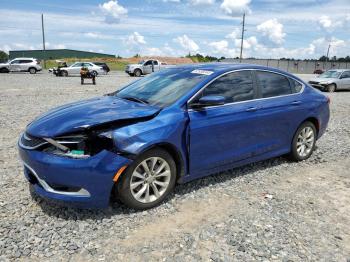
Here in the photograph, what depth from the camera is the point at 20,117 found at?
9297mm

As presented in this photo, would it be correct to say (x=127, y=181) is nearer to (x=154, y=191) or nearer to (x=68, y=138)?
(x=154, y=191)

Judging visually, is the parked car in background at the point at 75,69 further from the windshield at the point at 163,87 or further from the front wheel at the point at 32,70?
the windshield at the point at 163,87

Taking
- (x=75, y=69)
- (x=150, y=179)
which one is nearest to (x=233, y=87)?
(x=150, y=179)

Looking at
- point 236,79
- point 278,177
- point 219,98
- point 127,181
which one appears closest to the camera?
point 127,181

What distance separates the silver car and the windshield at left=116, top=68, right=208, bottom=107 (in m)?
18.0

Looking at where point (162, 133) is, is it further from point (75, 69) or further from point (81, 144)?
point (75, 69)

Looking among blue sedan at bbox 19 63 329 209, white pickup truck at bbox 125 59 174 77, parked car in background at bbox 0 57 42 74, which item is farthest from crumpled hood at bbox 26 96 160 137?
parked car in background at bbox 0 57 42 74

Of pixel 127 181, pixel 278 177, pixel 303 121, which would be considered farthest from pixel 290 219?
pixel 303 121

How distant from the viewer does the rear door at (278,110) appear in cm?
500

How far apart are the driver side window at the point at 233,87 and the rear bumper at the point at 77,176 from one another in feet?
5.08

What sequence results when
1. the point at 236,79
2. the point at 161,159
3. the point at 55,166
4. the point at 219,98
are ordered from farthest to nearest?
the point at 236,79 < the point at 219,98 < the point at 161,159 < the point at 55,166

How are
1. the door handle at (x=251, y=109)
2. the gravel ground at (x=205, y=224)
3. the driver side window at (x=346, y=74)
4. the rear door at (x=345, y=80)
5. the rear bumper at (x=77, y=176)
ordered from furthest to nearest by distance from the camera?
the driver side window at (x=346, y=74), the rear door at (x=345, y=80), the door handle at (x=251, y=109), the rear bumper at (x=77, y=176), the gravel ground at (x=205, y=224)

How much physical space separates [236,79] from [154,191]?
1.96 metres

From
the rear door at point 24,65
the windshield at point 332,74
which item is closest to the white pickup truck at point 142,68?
the rear door at point 24,65
